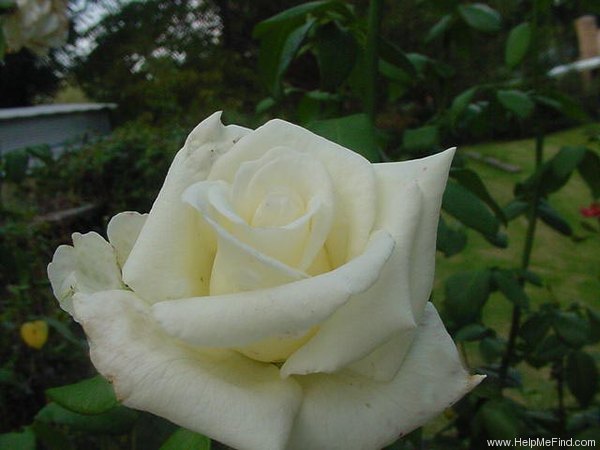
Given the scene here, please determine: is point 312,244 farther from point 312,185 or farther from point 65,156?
point 65,156

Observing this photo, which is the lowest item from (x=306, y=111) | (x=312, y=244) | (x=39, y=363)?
(x=39, y=363)

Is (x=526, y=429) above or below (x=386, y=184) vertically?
below

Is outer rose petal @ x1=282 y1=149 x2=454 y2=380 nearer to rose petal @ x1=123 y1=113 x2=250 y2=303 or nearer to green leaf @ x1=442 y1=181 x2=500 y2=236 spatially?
rose petal @ x1=123 y1=113 x2=250 y2=303

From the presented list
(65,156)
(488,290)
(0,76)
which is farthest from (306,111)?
(0,76)

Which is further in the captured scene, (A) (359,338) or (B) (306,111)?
(B) (306,111)

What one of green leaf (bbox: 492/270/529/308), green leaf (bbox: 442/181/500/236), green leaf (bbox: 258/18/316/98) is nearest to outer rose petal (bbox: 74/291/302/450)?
green leaf (bbox: 442/181/500/236)

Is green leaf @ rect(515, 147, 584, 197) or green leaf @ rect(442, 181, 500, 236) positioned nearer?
green leaf @ rect(442, 181, 500, 236)
